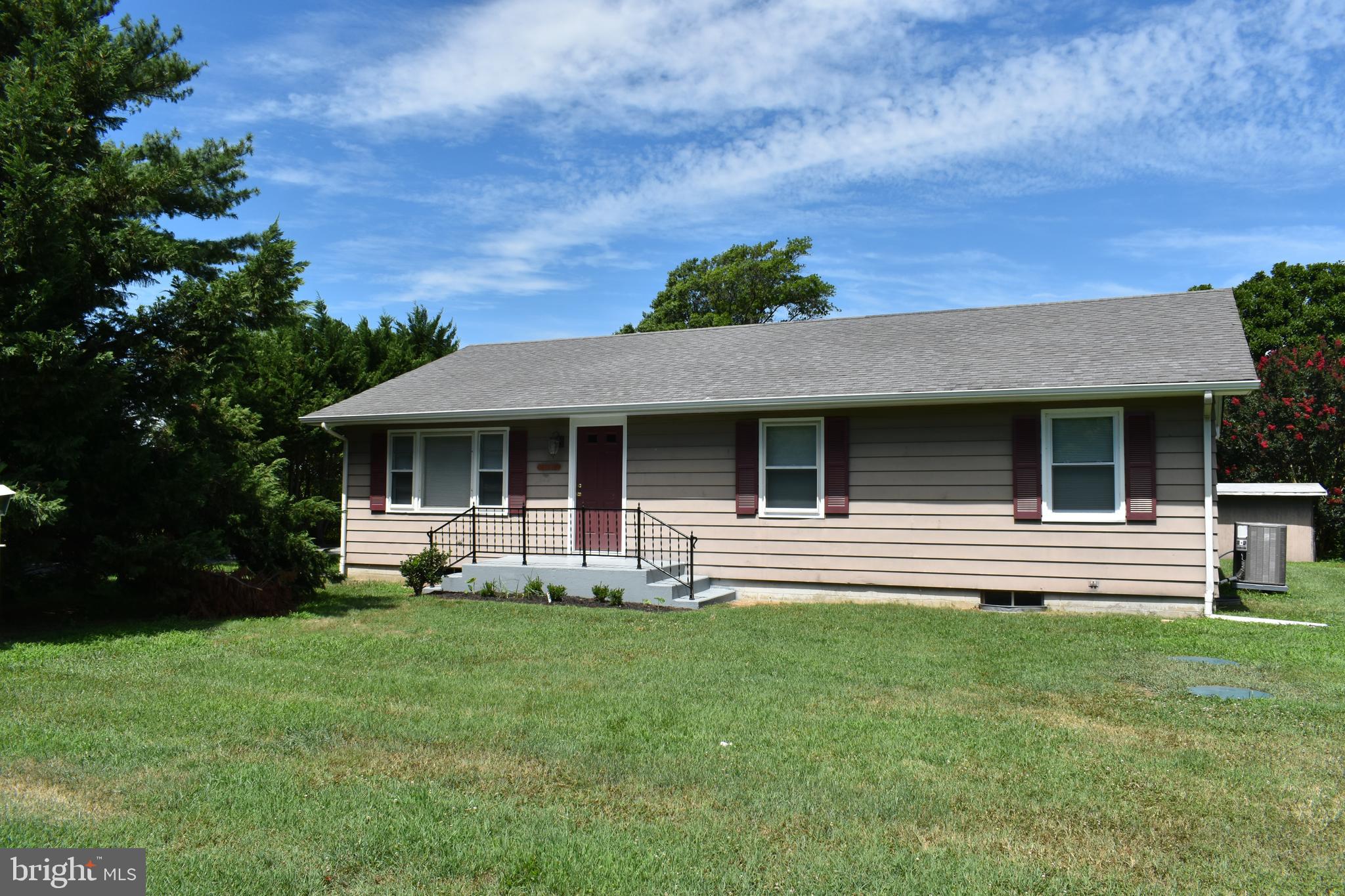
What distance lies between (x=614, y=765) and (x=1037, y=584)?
7.66 metres

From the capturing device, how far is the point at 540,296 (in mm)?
26844

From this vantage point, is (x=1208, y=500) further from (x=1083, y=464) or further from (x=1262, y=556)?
(x=1262, y=556)

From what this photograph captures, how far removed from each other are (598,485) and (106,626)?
241 inches

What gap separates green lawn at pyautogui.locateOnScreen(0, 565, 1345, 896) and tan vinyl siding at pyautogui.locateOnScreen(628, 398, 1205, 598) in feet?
7.10

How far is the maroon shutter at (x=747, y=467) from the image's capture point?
1189cm

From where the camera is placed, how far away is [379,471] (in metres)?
14.0

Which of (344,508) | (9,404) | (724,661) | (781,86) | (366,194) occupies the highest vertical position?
(781,86)

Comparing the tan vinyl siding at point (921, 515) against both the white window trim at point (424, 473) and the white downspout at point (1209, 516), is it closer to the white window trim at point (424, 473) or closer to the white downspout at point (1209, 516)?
the white downspout at point (1209, 516)

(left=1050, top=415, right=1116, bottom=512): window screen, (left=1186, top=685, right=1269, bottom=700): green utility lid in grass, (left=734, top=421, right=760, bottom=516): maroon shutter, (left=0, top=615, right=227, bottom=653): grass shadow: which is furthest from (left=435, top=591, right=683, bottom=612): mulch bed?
(left=1186, top=685, right=1269, bottom=700): green utility lid in grass

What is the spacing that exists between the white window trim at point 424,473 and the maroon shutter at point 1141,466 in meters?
8.15

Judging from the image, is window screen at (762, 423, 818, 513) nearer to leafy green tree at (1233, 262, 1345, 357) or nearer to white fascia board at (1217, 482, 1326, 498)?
white fascia board at (1217, 482, 1326, 498)

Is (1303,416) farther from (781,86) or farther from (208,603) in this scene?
(208,603)

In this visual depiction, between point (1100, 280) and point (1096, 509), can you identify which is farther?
point (1100, 280)

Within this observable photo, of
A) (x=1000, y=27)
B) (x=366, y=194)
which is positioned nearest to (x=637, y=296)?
(x=366, y=194)
